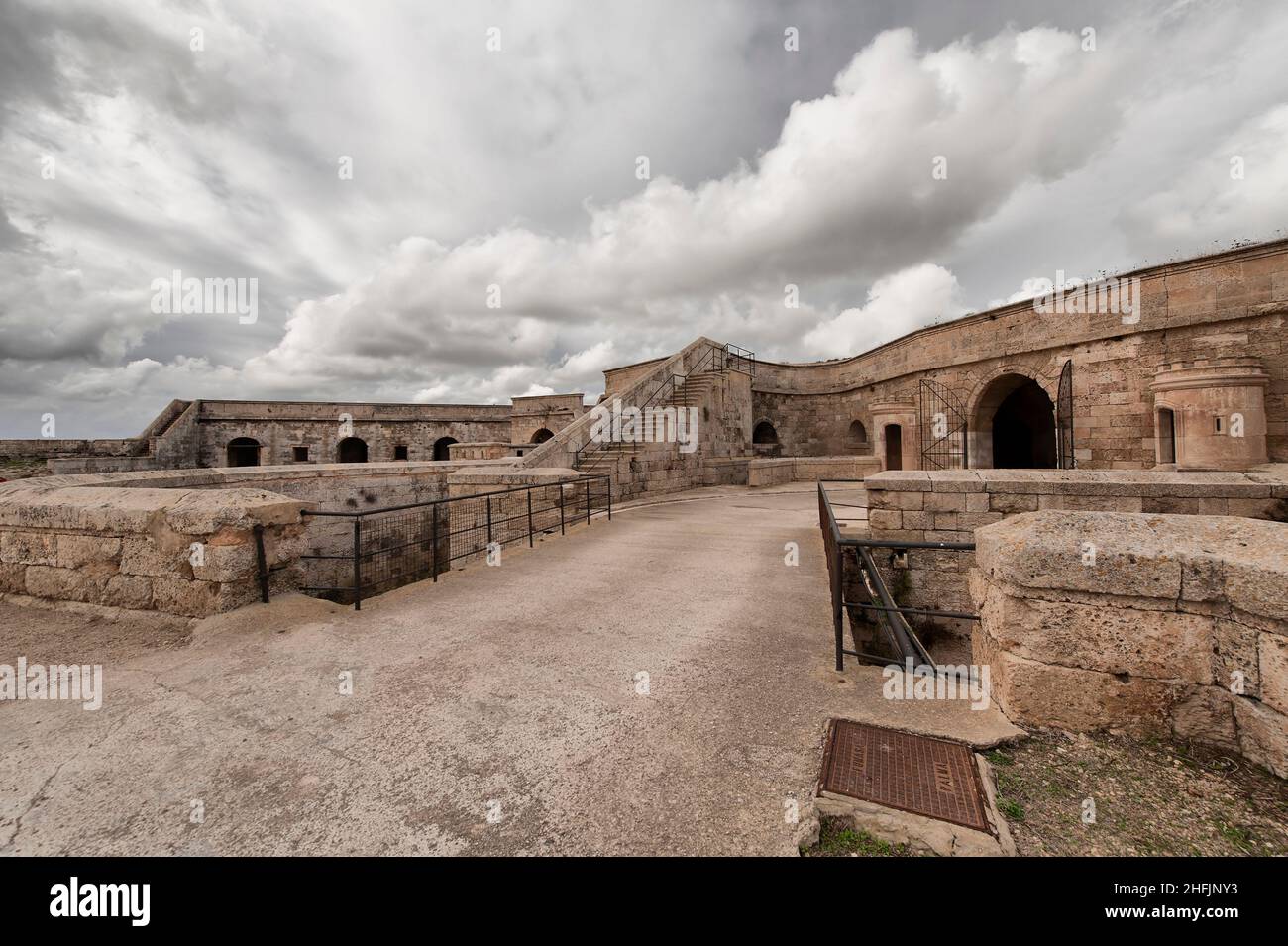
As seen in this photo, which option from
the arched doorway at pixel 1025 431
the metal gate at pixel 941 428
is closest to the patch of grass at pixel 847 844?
the metal gate at pixel 941 428

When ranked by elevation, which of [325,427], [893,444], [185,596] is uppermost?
[325,427]

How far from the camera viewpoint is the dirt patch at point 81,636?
3.87 m

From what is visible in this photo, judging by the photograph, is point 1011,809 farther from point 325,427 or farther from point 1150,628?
point 325,427

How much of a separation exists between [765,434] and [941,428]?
8.18 meters

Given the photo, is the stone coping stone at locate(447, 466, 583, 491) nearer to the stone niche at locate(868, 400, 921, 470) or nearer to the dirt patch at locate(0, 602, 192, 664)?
the dirt patch at locate(0, 602, 192, 664)

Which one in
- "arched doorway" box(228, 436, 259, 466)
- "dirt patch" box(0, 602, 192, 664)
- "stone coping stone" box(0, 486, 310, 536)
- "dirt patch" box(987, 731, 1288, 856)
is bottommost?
"dirt patch" box(987, 731, 1288, 856)

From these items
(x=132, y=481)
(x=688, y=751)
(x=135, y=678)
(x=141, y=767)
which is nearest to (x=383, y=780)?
(x=141, y=767)

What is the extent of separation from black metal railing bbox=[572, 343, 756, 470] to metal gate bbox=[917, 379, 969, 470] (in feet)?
22.9

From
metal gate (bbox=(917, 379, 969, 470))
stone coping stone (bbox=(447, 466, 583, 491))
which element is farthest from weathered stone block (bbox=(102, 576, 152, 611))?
metal gate (bbox=(917, 379, 969, 470))

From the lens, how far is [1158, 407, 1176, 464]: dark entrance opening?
10125 mm

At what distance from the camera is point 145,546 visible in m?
4.58

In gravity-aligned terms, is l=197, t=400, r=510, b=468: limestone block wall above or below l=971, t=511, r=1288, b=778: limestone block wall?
above

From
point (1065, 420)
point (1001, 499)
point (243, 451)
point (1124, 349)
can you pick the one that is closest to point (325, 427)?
point (243, 451)

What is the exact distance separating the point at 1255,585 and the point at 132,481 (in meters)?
13.1
